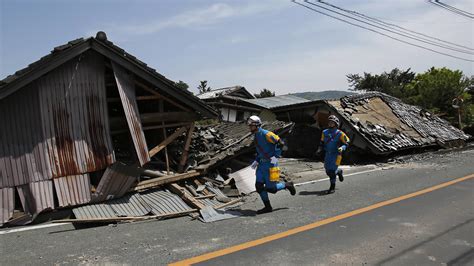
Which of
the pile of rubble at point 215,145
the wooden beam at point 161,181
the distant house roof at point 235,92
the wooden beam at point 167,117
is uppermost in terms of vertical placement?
the distant house roof at point 235,92

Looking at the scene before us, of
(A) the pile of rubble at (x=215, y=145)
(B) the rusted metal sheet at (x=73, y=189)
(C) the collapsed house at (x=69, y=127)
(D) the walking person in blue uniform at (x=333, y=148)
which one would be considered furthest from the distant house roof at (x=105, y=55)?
(D) the walking person in blue uniform at (x=333, y=148)

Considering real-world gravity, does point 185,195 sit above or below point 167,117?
below

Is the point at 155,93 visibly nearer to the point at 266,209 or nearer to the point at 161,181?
the point at 161,181

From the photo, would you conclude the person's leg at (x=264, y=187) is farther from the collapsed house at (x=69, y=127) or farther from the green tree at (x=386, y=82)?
the green tree at (x=386, y=82)

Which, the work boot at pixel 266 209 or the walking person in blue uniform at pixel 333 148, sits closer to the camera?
the work boot at pixel 266 209

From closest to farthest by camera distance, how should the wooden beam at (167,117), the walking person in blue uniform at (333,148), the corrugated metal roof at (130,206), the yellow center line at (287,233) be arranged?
1. the yellow center line at (287,233)
2. the corrugated metal roof at (130,206)
3. the walking person in blue uniform at (333,148)
4. the wooden beam at (167,117)

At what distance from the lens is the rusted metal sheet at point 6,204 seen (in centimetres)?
711

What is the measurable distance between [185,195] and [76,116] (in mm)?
2895

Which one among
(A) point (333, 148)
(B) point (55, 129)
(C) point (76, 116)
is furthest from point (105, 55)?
(A) point (333, 148)

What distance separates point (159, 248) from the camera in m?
5.56

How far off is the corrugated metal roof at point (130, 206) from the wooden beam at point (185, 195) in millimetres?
827

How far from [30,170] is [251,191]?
16.7 ft

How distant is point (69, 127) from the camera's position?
8.07m

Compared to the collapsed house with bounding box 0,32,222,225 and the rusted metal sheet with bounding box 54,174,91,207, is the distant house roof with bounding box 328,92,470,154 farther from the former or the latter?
the rusted metal sheet with bounding box 54,174,91,207
